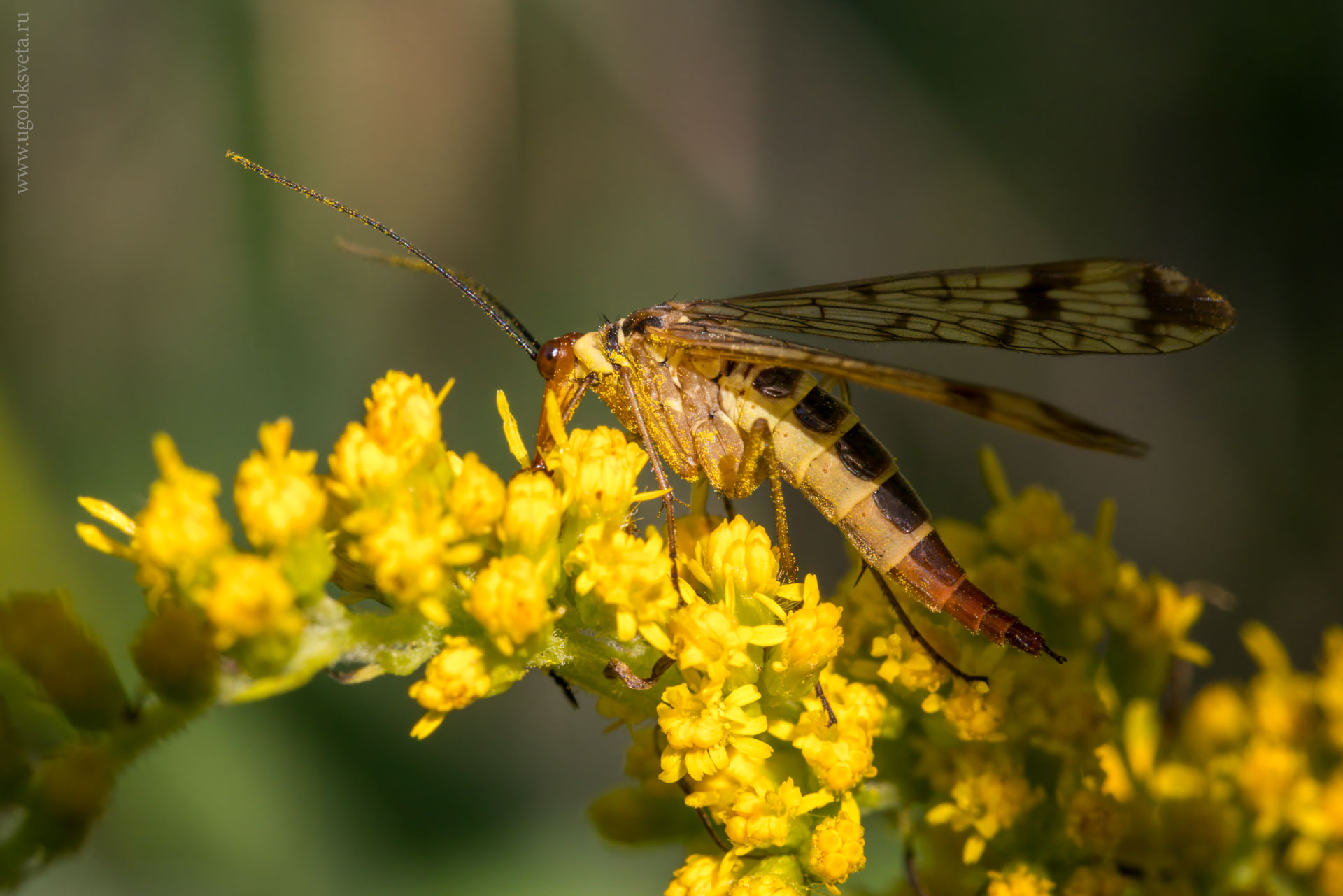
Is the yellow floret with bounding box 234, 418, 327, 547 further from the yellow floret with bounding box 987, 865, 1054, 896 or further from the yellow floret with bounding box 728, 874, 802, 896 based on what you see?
the yellow floret with bounding box 987, 865, 1054, 896

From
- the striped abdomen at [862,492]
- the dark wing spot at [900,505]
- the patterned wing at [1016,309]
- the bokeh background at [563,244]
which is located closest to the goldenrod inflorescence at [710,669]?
the striped abdomen at [862,492]

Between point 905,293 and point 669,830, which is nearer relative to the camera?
point 669,830

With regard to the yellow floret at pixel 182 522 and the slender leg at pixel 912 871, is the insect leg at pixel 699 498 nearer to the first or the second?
the slender leg at pixel 912 871

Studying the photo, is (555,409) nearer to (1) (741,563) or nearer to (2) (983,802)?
(1) (741,563)

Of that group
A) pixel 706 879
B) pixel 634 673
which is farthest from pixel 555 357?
pixel 706 879

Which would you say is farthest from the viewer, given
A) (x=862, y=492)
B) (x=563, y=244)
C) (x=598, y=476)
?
(x=563, y=244)

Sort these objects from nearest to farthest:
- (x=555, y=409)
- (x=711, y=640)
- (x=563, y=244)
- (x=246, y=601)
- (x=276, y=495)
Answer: (x=246, y=601) → (x=276, y=495) → (x=711, y=640) → (x=555, y=409) → (x=563, y=244)

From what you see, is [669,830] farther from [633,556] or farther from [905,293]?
Result: [905,293]

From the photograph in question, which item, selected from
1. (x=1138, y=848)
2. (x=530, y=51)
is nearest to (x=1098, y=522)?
(x=1138, y=848)
